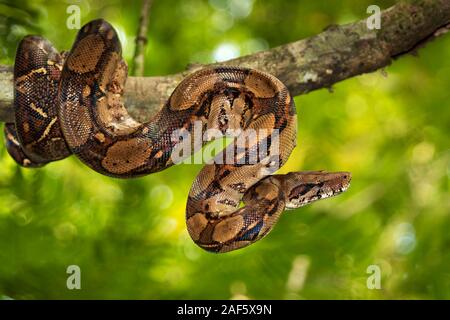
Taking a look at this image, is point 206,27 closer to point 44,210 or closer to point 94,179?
point 94,179

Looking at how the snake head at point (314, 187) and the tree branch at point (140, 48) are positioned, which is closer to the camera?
the snake head at point (314, 187)

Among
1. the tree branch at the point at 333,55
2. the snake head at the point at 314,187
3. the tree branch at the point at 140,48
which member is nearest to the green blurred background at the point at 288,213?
the tree branch at the point at 333,55

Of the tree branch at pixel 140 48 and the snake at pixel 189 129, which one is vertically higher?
the tree branch at pixel 140 48

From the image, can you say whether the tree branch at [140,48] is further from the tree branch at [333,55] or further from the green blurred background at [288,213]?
the green blurred background at [288,213]

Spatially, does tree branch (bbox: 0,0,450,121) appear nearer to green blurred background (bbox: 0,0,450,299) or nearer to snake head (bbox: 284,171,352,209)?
green blurred background (bbox: 0,0,450,299)

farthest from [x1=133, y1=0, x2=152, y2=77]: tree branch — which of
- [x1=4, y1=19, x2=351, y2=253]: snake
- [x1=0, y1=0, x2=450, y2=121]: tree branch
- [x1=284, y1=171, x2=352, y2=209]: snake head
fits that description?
[x1=284, y1=171, x2=352, y2=209]: snake head

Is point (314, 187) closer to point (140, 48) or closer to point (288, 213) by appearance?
point (288, 213)
